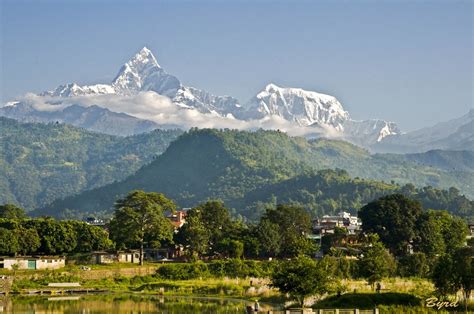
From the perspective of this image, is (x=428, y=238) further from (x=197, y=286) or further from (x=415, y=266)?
(x=197, y=286)

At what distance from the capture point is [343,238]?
13225cm

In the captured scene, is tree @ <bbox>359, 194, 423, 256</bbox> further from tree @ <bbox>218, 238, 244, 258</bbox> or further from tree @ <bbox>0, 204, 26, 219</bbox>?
tree @ <bbox>0, 204, 26, 219</bbox>

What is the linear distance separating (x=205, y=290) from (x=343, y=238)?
51607mm

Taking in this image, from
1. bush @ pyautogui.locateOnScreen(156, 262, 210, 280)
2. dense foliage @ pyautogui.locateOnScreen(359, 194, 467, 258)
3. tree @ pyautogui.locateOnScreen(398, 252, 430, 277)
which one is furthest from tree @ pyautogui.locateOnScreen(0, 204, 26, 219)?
tree @ pyautogui.locateOnScreen(398, 252, 430, 277)

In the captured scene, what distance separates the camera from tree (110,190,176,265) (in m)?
108

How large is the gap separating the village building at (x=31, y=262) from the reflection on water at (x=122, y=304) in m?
19.4

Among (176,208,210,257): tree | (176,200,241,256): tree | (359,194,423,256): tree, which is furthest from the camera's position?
(176,208,210,257): tree

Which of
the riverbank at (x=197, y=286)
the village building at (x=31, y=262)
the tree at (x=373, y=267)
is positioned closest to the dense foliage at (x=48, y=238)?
the village building at (x=31, y=262)

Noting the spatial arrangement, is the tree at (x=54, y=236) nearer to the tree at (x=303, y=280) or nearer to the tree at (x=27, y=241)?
the tree at (x=27, y=241)

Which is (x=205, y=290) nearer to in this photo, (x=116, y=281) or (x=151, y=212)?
(x=116, y=281)

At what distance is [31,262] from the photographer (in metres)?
99.9

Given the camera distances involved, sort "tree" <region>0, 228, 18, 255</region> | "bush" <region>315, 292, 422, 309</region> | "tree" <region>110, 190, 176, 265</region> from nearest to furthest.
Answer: "bush" <region>315, 292, 422, 309</region> → "tree" <region>0, 228, 18, 255</region> → "tree" <region>110, 190, 176, 265</region>

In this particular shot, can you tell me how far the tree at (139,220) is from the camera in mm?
107875

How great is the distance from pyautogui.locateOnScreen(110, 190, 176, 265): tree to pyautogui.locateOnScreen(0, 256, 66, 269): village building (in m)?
9.57
